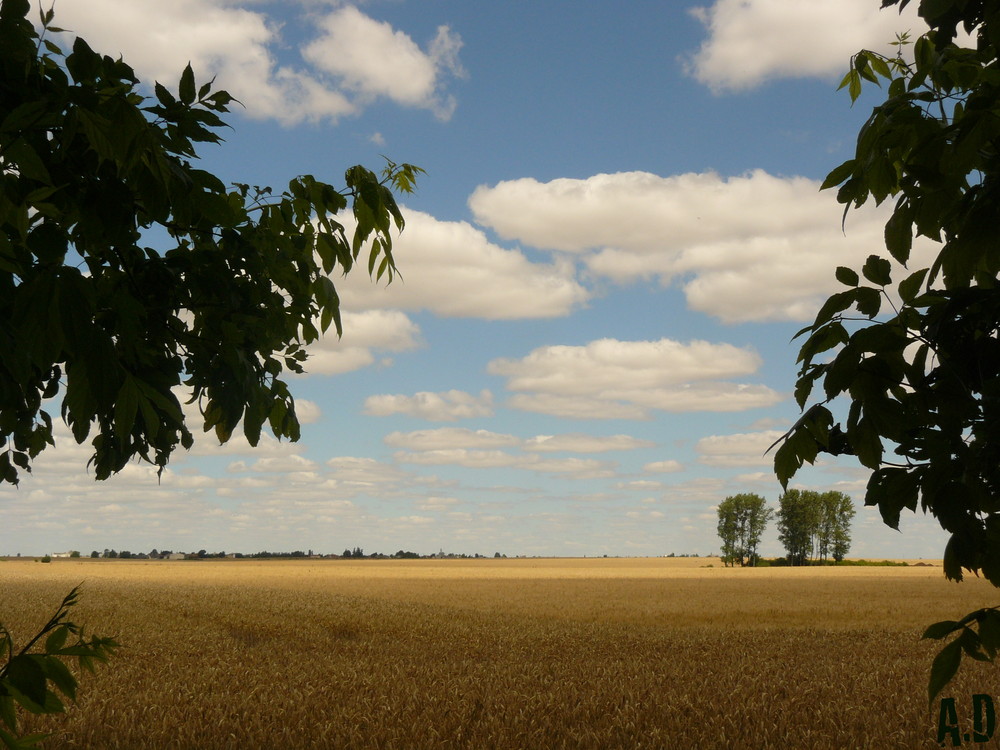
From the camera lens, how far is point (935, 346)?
6.67 feet

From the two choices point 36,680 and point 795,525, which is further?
point 795,525

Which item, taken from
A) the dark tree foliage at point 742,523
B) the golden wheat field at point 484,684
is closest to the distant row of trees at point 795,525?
the dark tree foliage at point 742,523

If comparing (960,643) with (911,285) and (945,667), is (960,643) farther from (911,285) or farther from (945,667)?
(911,285)

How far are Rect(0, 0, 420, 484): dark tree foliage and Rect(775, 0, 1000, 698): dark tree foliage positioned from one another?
1527 mm

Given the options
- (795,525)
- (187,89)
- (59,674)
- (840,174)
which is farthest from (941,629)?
(795,525)

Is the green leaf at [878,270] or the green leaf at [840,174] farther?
the green leaf at [840,174]

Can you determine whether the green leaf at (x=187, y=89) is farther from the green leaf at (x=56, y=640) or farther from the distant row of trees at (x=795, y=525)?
the distant row of trees at (x=795, y=525)

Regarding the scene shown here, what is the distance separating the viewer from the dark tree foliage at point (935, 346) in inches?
72.4

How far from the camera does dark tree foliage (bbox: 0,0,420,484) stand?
162cm

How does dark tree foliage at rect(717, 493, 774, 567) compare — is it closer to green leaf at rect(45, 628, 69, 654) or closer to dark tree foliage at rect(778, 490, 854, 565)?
dark tree foliage at rect(778, 490, 854, 565)

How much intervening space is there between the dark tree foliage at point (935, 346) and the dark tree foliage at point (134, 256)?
153 cm

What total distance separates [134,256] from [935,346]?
2.69m

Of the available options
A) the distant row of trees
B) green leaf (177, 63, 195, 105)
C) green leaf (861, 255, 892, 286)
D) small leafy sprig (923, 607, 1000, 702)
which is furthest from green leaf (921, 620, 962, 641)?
the distant row of trees

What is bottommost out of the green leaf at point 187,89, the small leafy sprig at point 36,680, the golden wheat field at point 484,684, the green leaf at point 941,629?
the golden wheat field at point 484,684
